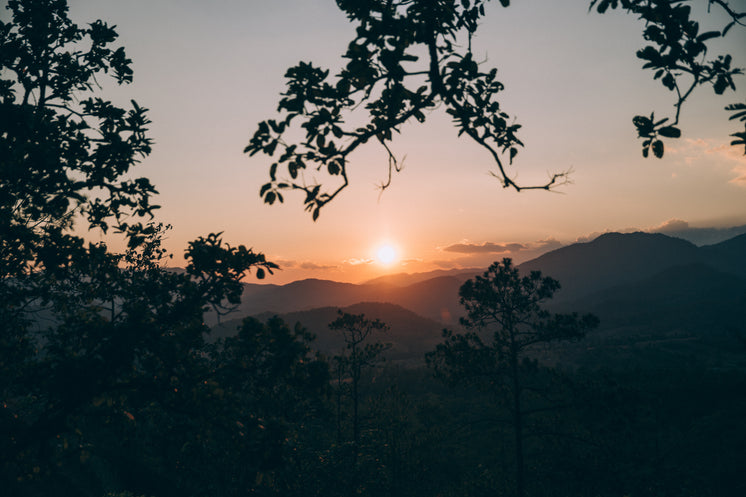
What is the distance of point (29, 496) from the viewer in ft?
42.0

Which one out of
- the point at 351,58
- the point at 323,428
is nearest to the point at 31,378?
the point at 351,58

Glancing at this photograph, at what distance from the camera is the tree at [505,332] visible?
13.6 meters

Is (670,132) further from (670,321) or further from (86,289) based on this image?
(670,321)

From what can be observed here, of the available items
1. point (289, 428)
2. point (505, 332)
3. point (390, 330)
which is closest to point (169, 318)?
point (289, 428)

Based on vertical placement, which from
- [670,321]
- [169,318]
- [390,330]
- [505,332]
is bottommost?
[670,321]

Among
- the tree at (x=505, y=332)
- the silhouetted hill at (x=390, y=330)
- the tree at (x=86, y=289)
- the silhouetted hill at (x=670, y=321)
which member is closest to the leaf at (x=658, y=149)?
the tree at (x=86, y=289)

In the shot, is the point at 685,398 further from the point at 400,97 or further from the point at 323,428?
the point at 400,97

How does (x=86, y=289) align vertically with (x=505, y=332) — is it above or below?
above

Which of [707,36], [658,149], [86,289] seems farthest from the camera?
[86,289]

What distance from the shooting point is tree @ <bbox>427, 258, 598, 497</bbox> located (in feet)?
44.7

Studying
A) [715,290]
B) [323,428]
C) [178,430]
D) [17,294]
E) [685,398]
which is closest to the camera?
[178,430]

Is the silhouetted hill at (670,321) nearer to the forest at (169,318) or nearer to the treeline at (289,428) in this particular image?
the treeline at (289,428)

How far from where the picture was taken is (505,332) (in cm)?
1501

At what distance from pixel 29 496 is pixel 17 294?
39.9ft
